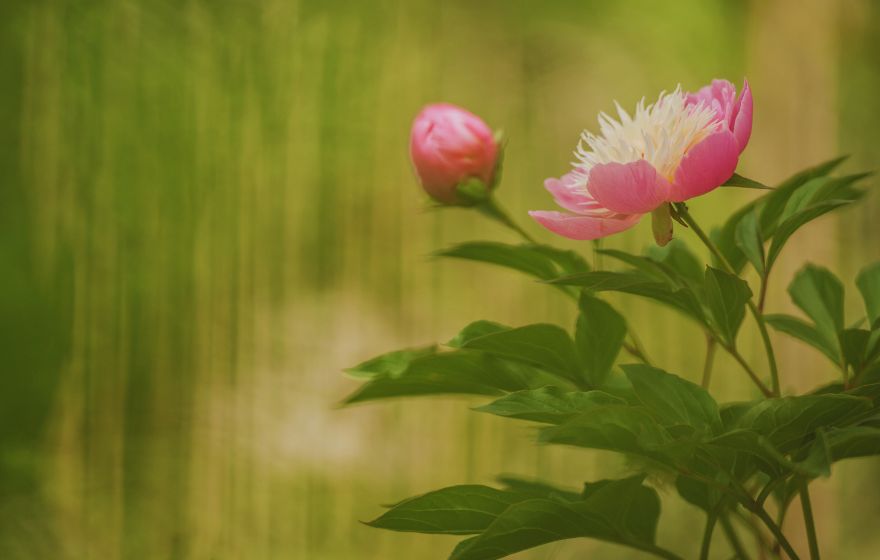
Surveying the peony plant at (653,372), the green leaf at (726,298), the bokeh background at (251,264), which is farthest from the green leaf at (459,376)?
the bokeh background at (251,264)

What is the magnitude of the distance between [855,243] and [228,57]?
47.7 inches

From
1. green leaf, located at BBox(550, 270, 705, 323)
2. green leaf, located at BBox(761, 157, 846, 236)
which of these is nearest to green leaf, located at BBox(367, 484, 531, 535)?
green leaf, located at BBox(550, 270, 705, 323)

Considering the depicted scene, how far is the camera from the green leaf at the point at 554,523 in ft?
1.34

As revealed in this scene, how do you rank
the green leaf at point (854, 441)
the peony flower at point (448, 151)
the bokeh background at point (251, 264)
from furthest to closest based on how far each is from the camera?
the bokeh background at point (251, 264) < the peony flower at point (448, 151) < the green leaf at point (854, 441)

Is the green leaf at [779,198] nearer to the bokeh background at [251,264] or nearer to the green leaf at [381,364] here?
the green leaf at [381,364]

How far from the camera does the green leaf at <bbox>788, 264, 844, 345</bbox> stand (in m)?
0.51

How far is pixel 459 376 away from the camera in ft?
1.59

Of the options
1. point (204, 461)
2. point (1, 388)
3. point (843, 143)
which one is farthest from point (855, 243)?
point (1, 388)

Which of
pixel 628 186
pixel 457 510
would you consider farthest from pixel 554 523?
pixel 628 186

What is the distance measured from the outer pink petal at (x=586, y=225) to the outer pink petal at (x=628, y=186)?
0.02 m

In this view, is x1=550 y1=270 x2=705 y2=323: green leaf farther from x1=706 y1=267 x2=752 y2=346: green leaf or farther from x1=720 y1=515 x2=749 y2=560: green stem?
x1=720 y1=515 x2=749 y2=560: green stem

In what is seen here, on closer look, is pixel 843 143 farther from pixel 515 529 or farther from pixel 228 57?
pixel 515 529

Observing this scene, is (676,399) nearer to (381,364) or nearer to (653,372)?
(653,372)

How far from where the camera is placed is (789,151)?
5.40 ft
